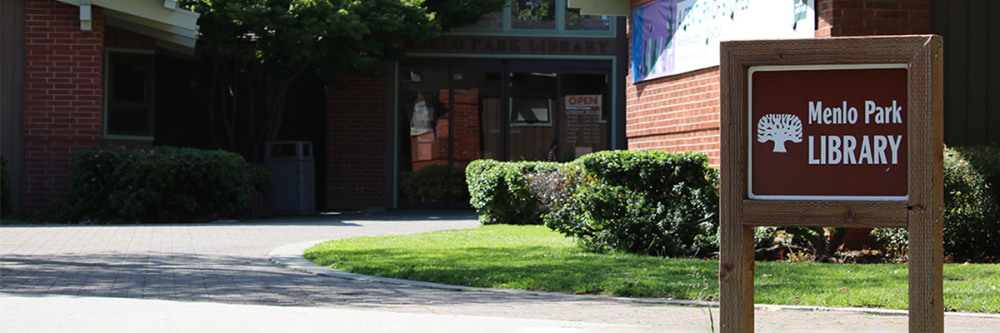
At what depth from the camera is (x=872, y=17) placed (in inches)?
305

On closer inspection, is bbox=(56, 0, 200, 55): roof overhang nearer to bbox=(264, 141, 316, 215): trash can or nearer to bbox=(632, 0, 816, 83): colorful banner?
bbox=(264, 141, 316, 215): trash can

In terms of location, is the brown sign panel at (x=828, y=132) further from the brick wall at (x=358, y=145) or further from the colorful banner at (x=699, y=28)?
the brick wall at (x=358, y=145)

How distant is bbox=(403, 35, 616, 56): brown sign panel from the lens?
17.0 m

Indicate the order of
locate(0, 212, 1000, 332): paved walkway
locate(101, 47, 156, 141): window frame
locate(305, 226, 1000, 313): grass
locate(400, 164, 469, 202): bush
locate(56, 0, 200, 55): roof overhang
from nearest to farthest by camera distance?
locate(0, 212, 1000, 332): paved walkway, locate(305, 226, 1000, 313): grass, locate(56, 0, 200, 55): roof overhang, locate(101, 47, 156, 141): window frame, locate(400, 164, 469, 202): bush

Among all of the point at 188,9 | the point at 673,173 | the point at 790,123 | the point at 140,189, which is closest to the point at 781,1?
the point at 673,173

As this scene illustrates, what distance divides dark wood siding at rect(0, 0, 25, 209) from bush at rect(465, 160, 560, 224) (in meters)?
6.86

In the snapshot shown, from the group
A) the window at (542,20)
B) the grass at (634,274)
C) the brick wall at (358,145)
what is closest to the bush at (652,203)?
the grass at (634,274)

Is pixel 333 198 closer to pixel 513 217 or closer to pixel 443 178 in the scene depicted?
pixel 443 178

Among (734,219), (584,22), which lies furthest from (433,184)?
(734,219)

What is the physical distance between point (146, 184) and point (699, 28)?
786 centimetres

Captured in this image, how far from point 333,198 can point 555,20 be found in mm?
5596

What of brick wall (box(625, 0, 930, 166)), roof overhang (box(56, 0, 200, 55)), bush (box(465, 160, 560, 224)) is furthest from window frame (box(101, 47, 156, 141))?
brick wall (box(625, 0, 930, 166))

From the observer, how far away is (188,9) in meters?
14.6

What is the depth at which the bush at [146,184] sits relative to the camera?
1230 centimetres
